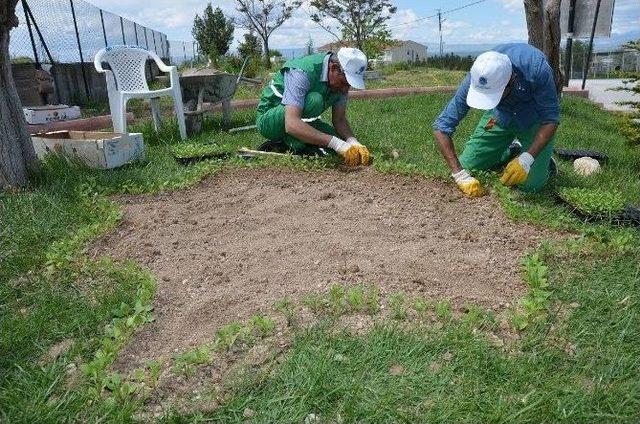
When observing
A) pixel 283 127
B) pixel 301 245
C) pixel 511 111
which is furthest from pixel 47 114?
pixel 511 111

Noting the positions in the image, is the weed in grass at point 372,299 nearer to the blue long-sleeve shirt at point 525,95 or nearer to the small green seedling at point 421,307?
the small green seedling at point 421,307

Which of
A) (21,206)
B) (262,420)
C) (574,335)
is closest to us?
(262,420)

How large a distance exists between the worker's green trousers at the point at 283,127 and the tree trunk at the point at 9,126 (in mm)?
1790

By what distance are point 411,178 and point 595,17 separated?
23.9 feet

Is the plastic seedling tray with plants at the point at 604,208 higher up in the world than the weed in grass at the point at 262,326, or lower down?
higher up

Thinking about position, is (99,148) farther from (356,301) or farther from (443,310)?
(443,310)

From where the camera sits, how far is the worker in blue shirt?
3096 mm

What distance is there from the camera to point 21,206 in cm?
344

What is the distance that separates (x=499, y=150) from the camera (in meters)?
3.96

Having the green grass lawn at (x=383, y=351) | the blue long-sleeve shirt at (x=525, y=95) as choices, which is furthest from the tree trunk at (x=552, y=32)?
the green grass lawn at (x=383, y=351)

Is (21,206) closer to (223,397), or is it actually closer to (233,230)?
(233,230)

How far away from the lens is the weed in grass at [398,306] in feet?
6.92

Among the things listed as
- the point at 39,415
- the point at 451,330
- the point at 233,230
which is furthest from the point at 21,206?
the point at 451,330

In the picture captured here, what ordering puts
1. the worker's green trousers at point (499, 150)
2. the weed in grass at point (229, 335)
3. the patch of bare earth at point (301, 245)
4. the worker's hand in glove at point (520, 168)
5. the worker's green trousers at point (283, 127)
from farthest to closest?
the worker's green trousers at point (283, 127) < the worker's green trousers at point (499, 150) < the worker's hand in glove at point (520, 168) < the patch of bare earth at point (301, 245) < the weed in grass at point (229, 335)
